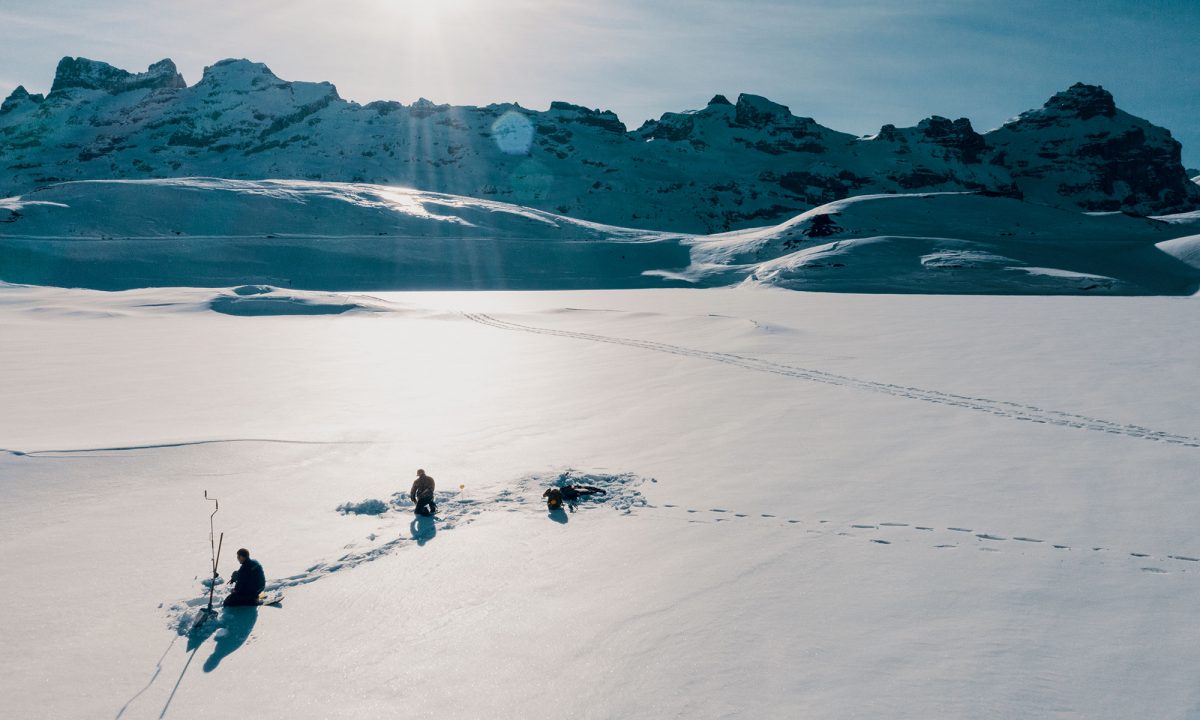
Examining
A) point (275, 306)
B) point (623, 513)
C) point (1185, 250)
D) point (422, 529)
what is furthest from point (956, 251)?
point (422, 529)

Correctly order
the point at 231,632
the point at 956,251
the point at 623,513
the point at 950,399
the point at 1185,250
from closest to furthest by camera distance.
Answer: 1. the point at 231,632
2. the point at 623,513
3. the point at 950,399
4. the point at 1185,250
5. the point at 956,251

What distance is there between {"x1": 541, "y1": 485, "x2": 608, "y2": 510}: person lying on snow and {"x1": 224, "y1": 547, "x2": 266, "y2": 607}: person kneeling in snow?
3.79m

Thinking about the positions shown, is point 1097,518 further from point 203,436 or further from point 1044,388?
point 203,436

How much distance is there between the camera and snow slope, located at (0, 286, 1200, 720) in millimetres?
5859

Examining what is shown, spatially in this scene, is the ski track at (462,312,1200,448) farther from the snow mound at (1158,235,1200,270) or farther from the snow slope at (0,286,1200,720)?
the snow mound at (1158,235,1200,270)

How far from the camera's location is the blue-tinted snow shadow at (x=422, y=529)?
8898 mm

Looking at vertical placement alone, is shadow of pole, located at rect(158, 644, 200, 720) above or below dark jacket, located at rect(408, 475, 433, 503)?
below

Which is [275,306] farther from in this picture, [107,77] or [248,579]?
[107,77]

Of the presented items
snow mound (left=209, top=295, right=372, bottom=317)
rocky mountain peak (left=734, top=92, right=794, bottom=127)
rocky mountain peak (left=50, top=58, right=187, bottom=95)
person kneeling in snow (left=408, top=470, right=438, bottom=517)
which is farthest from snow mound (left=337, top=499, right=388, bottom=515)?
rocky mountain peak (left=50, top=58, right=187, bottom=95)

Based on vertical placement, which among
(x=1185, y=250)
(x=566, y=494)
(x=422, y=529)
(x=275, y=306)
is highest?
(x=1185, y=250)

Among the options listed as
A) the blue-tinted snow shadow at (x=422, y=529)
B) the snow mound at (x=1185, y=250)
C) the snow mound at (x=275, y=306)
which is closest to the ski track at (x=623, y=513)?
the blue-tinted snow shadow at (x=422, y=529)

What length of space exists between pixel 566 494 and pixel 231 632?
4535 millimetres

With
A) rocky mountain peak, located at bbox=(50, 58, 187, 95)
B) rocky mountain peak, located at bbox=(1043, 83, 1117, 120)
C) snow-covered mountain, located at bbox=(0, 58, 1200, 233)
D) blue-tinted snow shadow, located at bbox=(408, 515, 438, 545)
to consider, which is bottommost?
blue-tinted snow shadow, located at bbox=(408, 515, 438, 545)

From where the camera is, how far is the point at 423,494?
9438 millimetres
